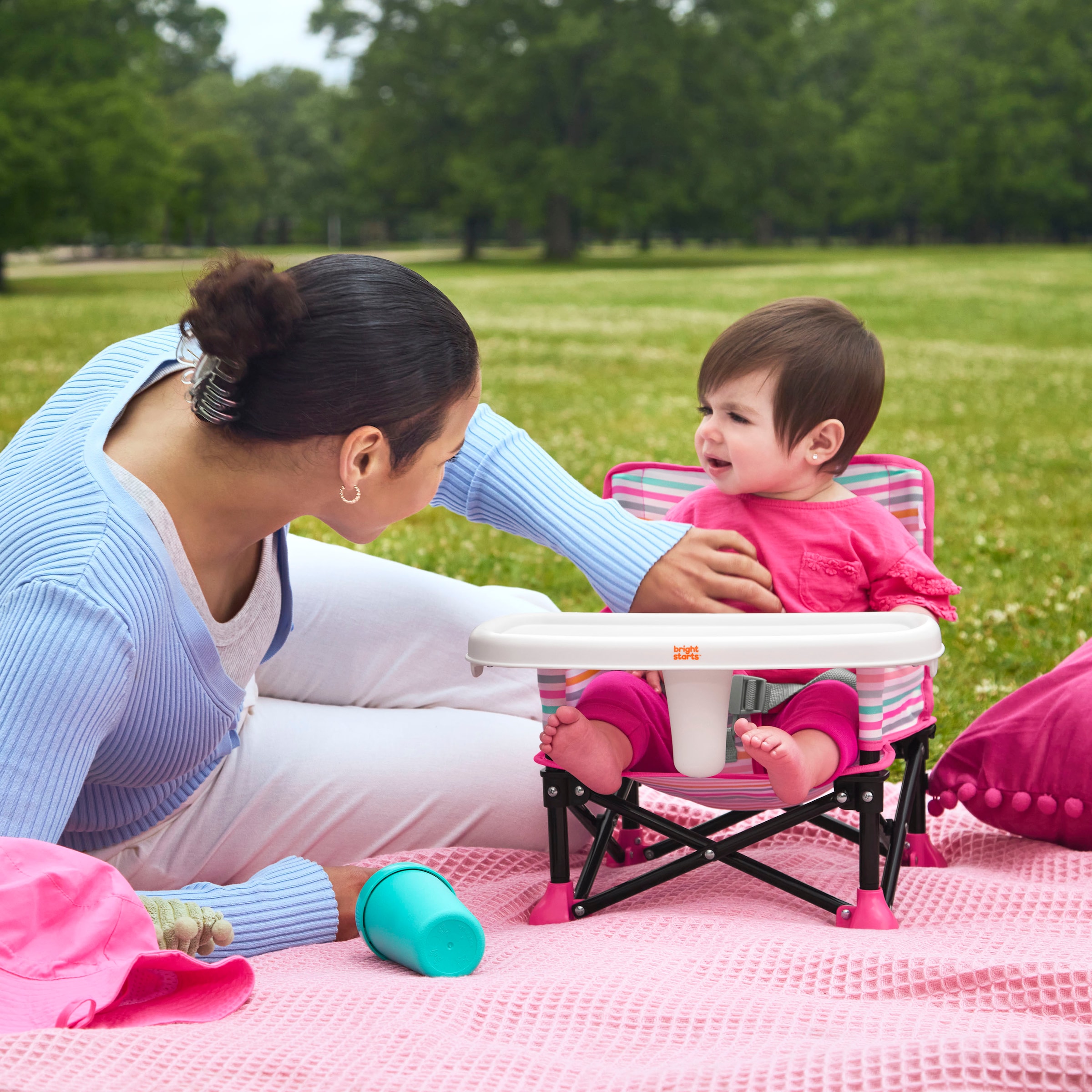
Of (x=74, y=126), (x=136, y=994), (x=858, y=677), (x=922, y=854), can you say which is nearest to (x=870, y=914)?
(x=858, y=677)

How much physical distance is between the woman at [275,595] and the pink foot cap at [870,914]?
59cm

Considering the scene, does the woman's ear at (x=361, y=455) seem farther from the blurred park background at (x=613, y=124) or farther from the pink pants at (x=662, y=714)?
the blurred park background at (x=613, y=124)

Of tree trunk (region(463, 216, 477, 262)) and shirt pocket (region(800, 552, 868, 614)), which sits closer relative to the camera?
shirt pocket (region(800, 552, 868, 614))

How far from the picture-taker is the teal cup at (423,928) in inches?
77.2

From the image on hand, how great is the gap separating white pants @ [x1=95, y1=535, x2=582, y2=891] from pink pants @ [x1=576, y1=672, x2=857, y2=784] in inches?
12.9

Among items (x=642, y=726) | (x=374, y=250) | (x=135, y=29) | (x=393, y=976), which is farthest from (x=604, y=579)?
(x=374, y=250)

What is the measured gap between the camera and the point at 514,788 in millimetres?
2650

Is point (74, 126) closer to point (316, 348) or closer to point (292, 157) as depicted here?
point (316, 348)

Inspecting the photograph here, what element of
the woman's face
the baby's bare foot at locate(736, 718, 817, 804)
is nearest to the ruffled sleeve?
the baby's bare foot at locate(736, 718, 817, 804)

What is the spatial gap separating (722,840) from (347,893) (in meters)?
0.71

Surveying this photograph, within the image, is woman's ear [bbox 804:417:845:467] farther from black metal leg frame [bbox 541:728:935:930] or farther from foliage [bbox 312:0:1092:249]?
foliage [bbox 312:0:1092:249]

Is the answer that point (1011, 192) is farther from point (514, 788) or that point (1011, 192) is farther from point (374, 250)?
point (514, 788)

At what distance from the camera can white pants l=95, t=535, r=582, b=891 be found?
2410 mm

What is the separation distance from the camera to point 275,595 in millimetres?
2350
